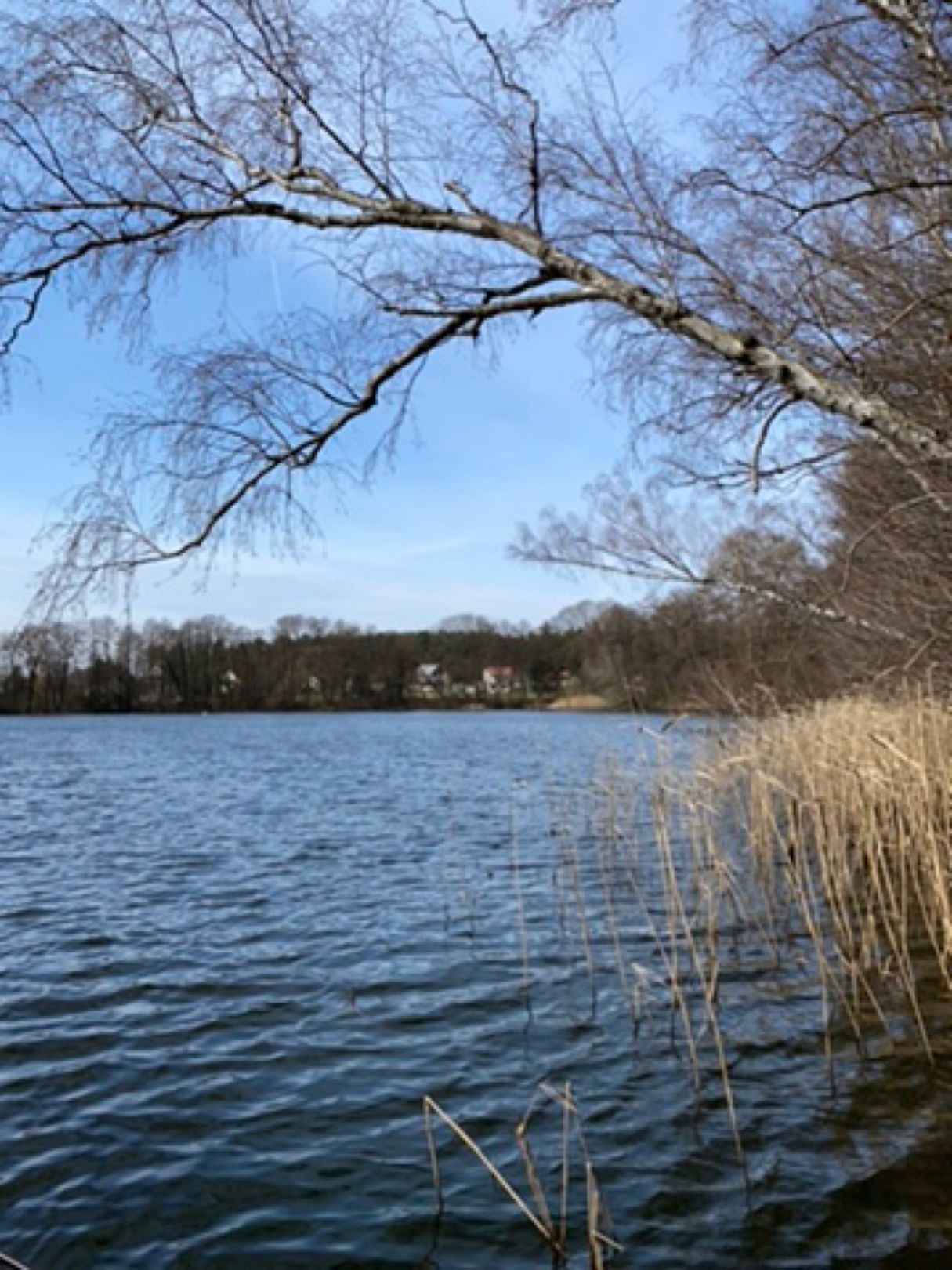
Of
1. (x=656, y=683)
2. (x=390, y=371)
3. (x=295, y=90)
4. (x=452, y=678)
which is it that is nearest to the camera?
(x=295, y=90)

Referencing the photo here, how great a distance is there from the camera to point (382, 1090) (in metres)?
5.20

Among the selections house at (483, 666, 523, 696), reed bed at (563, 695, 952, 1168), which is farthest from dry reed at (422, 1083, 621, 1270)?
house at (483, 666, 523, 696)

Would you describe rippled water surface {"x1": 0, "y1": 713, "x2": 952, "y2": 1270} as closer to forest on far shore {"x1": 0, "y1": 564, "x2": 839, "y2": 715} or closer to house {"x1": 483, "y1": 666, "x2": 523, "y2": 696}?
forest on far shore {"x1": 0, "y1": 564, "x2": 839, "y2": 715}

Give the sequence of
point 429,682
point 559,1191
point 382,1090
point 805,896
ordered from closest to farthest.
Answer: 1. point 559,1191
2. point 382,1090
3. point 805,896
4. point 429,682

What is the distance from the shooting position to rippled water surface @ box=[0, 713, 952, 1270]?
381 cm

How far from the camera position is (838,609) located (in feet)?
38.8

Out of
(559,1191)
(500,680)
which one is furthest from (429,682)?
(559,1191)

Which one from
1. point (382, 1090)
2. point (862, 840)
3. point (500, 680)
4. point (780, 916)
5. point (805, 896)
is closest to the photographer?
point (382, 1090)

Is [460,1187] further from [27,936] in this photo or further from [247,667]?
[247,667]

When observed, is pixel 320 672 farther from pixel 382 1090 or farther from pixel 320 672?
pixel 382 1090

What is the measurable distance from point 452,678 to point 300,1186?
115 meters

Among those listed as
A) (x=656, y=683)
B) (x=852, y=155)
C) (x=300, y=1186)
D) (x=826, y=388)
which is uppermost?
(x=852, y=155)

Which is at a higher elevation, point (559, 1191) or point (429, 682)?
point (429, 682)

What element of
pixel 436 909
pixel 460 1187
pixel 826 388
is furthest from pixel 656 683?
pixel 460 1187
